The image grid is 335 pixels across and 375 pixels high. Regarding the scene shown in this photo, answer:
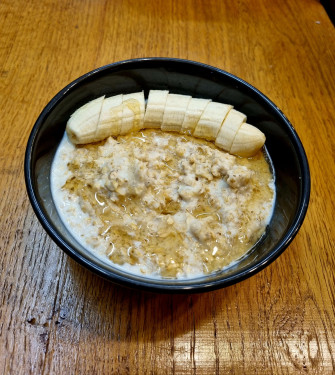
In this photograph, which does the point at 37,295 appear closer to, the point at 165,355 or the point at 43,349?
the point at 43,349

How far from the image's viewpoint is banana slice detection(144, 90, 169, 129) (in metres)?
1.41

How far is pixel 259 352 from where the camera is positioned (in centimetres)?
110

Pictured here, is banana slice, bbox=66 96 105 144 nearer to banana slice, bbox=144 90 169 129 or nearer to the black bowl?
the black bowl

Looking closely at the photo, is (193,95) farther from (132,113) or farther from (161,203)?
(161,203)

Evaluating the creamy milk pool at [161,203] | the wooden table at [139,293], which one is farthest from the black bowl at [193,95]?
the wooden table at [139,293]

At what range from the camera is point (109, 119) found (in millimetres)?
1356

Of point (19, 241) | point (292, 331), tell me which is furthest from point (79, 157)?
point (292, 331)

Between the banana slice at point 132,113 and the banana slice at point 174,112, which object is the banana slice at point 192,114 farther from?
the banana slice at point 132,113

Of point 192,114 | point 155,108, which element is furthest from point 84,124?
point 192,114

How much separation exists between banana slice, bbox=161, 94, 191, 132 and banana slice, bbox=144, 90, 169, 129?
→ 0.02m

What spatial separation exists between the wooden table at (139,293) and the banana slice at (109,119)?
1.16 feet

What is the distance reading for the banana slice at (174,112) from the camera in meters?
1.41

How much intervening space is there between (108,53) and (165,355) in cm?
145

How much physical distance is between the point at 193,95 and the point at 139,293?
2.77 feet
